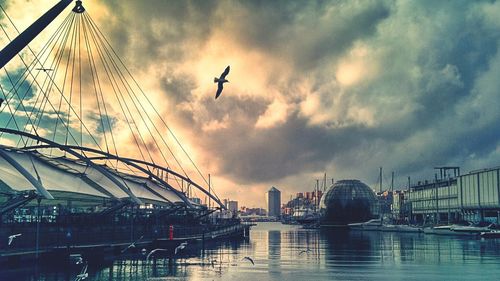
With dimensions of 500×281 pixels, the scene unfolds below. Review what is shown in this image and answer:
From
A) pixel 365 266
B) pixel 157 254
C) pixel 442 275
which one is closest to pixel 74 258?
pixel 157 254

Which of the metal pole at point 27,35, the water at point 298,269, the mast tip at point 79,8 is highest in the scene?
the mast tip at point 79,8

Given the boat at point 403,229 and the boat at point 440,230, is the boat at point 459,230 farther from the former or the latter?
the boat at point 403,229

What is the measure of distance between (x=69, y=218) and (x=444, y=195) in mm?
126287

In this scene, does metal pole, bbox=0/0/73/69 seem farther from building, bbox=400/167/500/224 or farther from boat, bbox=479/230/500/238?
building, bbox=400/167/500/224

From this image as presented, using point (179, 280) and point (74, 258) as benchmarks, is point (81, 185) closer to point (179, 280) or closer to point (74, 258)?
point (74, 258)

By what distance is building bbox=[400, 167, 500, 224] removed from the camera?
428 ft

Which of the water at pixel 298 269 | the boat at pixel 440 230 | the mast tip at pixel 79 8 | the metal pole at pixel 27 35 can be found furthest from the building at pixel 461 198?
the metal pole at pixel 27 35

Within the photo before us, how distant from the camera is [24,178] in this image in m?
55.9

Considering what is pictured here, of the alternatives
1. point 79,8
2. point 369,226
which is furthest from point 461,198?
point 79,8

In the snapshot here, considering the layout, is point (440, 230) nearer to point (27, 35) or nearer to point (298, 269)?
point (298, 269)

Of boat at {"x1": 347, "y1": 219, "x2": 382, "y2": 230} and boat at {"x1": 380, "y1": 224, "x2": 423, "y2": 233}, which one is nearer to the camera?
boat at {"x1": 380, "y1": 224, "x2": 423, "y2": 233}

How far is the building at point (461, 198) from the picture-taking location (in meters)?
130

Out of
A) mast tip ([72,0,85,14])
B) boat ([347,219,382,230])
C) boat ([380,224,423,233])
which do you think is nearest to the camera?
mast tip ([72,0,85,14])

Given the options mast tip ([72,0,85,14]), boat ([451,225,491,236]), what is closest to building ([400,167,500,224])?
boat ([451,225,491,236])
